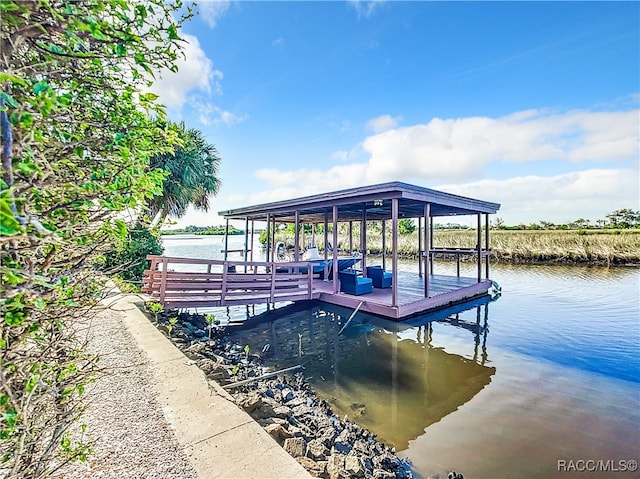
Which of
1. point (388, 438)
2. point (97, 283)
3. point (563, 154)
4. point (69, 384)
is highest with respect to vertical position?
point (563, 154)

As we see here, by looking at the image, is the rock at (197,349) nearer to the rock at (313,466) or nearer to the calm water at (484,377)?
the calm water at (484,377)

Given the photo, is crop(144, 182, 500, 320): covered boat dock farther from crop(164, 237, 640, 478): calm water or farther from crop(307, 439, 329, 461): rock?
crop(307, 439, 329, 461): rock

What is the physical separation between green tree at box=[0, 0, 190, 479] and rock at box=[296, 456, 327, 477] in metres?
1.63

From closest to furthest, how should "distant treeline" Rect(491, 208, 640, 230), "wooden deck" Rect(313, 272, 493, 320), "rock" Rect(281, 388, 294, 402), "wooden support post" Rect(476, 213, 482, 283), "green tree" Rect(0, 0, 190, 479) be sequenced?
"green tree" Rect(0, 0, 190, 479) < "rock" Rect(281, 388, 294, 402) < "wooden deck" Rect(313, 272, 493, 320) < "wooden support post" Rect(476, 213, 482, 283) < "distant treeline" Rect(491, 208, 640, 230)

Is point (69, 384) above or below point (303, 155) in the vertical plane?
below

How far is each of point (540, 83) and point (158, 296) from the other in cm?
1562

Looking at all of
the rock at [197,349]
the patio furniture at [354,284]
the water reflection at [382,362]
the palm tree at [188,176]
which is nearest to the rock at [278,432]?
the water reflection at [382,362]

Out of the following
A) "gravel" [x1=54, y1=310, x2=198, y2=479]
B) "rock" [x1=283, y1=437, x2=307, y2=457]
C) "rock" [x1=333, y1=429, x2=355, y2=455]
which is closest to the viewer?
"gravel" [x1=54, y1=310, x2=198, y2=479]

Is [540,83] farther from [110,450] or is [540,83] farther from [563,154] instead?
[110,450]

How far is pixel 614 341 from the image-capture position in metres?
6.51

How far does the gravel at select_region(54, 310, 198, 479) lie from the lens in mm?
2059

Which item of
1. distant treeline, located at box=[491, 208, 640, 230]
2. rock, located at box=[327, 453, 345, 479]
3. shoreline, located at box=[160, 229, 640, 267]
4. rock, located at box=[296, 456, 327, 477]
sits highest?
distant treeline, located at box=[491, 208, 640, 230]

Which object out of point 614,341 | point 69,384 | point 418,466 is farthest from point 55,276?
point 614,341

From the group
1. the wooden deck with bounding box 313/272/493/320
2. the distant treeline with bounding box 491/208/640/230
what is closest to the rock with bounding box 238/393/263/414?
the wooden deck with bounding box 313/272/493/320
